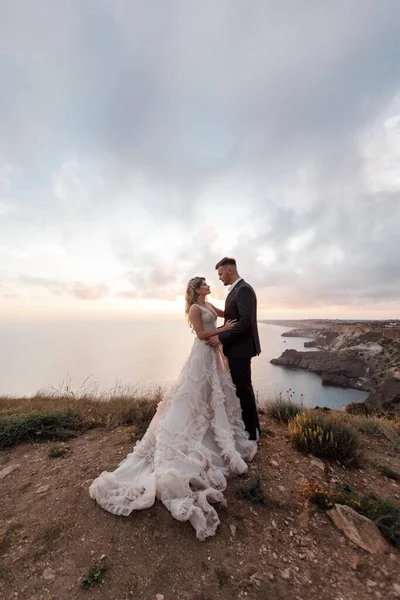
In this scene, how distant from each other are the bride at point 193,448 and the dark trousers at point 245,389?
0.14m

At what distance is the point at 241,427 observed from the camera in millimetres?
4531

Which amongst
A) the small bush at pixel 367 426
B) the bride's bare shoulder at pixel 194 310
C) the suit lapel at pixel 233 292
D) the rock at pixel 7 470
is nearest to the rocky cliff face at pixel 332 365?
the small bush at pixel 367 426

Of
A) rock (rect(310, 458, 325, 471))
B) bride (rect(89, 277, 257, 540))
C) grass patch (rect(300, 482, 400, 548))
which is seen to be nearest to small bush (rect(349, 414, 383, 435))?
rock (rect(310, 458, 325, 471))

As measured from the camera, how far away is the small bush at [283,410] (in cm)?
632

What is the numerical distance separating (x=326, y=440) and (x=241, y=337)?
6.92ft

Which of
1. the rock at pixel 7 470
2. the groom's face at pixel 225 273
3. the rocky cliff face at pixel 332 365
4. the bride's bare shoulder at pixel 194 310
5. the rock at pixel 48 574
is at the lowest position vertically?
the rocky cliff face at pixel 332 365

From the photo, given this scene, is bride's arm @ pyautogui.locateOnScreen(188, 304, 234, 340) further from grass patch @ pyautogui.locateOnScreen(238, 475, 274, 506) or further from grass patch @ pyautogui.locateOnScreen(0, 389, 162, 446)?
grass patch @ pyautogui.locateOnScreen(0, 389, 162, 446)

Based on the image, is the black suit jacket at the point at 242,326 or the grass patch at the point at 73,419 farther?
the grass patch at the point at 73,419

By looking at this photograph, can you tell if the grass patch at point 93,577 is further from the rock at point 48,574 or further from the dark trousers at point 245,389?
the dark trousers at point 245,389

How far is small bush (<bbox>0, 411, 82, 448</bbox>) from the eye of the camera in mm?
5320

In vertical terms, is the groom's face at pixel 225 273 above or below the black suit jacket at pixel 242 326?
above

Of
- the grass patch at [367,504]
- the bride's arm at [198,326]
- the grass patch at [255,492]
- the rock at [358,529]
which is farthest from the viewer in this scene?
the bride's arm at [198,326]

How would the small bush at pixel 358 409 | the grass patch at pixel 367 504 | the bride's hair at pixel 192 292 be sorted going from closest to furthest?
the grass patch at pixel 367 504 < the bride's hair at pixel 192 292 < the small bush at pixel 358 409

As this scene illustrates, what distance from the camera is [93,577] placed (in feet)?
8.03
